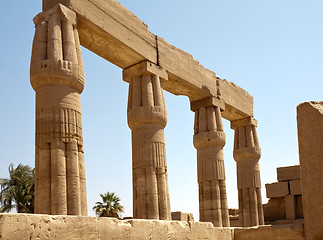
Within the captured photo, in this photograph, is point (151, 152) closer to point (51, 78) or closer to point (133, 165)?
point (133, 165)

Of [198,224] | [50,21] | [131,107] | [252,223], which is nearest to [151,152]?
[131,107]

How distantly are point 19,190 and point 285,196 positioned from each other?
14323mm

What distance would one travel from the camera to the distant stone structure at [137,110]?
9570 millimetres

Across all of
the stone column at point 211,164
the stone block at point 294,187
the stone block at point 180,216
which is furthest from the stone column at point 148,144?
the stone block at point 294,187

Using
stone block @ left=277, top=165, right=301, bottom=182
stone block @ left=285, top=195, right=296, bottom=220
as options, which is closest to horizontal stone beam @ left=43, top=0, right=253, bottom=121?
stone block @ left=277, top=165, right=301, bottom=182

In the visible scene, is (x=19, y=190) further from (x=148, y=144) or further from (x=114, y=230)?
(x=114, y=230)

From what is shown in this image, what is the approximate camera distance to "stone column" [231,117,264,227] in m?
18.3

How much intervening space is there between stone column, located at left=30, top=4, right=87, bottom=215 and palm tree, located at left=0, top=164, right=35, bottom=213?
51.9ft

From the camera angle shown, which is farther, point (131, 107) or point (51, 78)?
point (131, 107)

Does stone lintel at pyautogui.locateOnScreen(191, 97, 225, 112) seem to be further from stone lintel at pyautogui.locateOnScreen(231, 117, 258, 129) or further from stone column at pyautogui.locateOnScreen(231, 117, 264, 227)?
stone column at pyautogui.locateOnScreen(231, 117, 264, 227)

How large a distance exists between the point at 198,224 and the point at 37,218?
3059 mm

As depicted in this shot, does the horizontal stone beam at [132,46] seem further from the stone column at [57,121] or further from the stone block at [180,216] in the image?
the stone block at [180,216]

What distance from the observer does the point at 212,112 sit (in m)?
16.0

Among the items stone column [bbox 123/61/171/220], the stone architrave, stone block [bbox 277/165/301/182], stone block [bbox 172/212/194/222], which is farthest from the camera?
stone block [bbox 277/165/301/182]
